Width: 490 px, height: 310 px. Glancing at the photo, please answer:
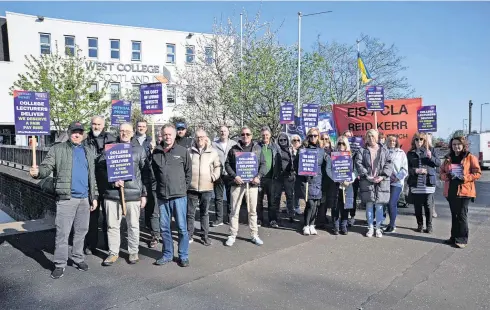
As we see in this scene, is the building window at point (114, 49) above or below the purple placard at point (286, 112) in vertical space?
above

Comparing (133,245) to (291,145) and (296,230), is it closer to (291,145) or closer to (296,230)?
(296,230)

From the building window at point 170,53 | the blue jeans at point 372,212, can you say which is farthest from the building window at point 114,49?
the blue jeans at point 372,212

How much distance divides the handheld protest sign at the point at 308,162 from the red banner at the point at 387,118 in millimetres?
3464

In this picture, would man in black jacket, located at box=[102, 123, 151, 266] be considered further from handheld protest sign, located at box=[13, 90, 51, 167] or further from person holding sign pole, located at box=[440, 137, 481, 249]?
person holding sign pole, located at box=[440, 137, 481, 249]

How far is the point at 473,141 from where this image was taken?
26078 mm

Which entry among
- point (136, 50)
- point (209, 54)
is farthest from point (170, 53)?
point (209, 54)

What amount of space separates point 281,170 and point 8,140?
29569mm

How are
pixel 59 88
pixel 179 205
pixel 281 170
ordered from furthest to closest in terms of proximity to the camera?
1. pixel 59 88
2. pixel 281 170
3. pixel 179 205

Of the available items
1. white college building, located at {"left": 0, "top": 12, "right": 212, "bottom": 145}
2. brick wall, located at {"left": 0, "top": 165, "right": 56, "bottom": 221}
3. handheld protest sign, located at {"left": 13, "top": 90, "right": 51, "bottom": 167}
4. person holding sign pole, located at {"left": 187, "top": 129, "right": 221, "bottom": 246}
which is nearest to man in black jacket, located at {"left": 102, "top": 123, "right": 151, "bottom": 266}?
person holding sign pole, located at {"left": 187, "top": 129, "right": 221, "bottom": 246}

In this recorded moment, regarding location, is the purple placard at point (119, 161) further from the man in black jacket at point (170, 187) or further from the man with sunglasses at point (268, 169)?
the man with sunglasses at point (268, 169)

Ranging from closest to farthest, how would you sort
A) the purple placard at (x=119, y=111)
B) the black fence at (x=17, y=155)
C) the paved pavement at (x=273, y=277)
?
1. the paved pavement at (x=273, y=277)
2. the purple placard at (x=119, y=111)
3. the black fence at (x=17, y=155)

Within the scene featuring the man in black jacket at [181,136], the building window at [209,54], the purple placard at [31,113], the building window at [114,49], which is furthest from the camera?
the building window at [114,49]

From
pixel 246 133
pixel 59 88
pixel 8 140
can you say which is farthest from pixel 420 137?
pixel 8 140

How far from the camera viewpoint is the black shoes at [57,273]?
479 centimetres
